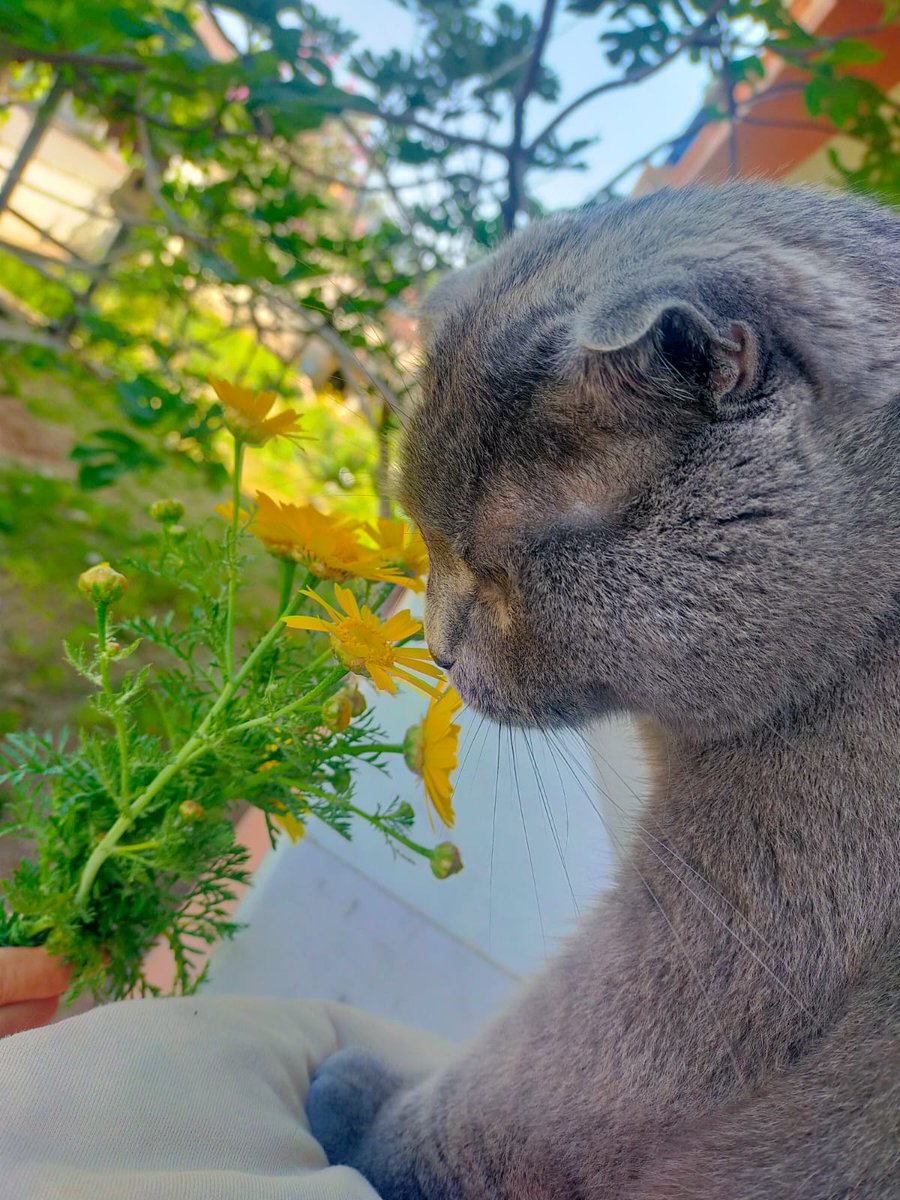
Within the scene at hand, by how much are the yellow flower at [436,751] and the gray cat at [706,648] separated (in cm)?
6

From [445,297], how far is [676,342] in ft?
1.19

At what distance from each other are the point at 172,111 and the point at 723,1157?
211 cm

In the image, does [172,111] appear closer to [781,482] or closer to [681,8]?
[681,8]

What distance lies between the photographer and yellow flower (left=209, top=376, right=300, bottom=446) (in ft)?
1.89

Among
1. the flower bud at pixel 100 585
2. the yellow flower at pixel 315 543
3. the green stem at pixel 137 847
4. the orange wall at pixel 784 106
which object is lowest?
the green stem at pixel 137 847

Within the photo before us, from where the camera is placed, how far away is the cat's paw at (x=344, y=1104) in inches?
29.4

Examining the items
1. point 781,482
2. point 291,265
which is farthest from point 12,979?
point 291,265

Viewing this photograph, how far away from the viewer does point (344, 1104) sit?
753mm

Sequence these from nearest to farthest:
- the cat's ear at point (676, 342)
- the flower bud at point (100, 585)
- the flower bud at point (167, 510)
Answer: the cat's ear at point (676, 342), the flower bud at point (100, 585), the flower bud at point (167, 510)

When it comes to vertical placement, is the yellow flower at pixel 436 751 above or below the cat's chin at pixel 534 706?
below

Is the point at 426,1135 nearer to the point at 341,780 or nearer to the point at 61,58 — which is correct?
the point at 341,780

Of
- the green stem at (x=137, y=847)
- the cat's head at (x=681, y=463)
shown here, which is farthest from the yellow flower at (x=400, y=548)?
the green stem at (x=137, y=847)

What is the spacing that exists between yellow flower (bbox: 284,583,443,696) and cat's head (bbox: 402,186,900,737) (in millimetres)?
109

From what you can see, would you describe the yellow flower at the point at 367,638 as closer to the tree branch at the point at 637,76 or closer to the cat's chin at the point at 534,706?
the cat's chin at the point at 534,706
